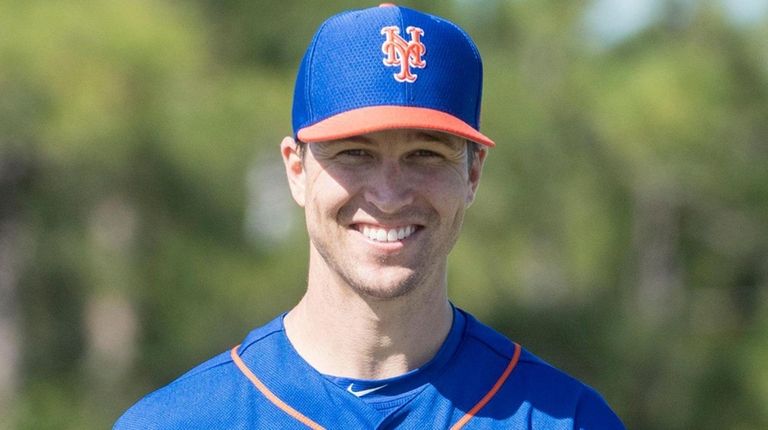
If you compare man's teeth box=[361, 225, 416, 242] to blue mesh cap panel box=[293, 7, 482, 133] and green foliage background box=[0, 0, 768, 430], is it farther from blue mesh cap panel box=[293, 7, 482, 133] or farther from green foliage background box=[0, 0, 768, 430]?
green foliage background box=[0, 0, 768, 430]

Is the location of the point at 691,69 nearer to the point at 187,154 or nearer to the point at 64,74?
the point at 187,154

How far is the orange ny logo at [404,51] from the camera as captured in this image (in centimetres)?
177

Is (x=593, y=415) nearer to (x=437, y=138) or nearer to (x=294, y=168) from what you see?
(x=437, y=138)

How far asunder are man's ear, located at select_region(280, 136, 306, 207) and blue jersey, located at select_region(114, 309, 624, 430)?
0.67 ft

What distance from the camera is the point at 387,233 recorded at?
5.69 ft

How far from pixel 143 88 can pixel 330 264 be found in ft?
18.9

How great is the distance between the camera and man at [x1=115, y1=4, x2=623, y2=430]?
1737 mm

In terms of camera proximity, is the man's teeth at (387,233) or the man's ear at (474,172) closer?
the man's teeth at (387,233)

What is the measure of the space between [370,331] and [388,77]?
1.15ft

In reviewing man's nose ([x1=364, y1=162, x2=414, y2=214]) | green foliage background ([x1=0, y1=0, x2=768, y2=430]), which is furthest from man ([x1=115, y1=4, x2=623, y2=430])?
green foliage background ([x1=0, y1=0, x2=768, y2=430])

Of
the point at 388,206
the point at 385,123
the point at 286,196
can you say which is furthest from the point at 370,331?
the point at 286,196

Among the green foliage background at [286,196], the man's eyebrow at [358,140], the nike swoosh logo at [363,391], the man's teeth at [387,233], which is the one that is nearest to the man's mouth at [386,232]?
the man's teeth at [387,233]

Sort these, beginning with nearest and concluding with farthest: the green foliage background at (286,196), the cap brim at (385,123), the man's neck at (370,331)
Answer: the cap brim at (385,123) → the man's neck at (370,331) → the green foliage background at (286,196)

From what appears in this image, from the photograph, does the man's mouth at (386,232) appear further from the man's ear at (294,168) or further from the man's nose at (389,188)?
the man's ear at (294,168)
